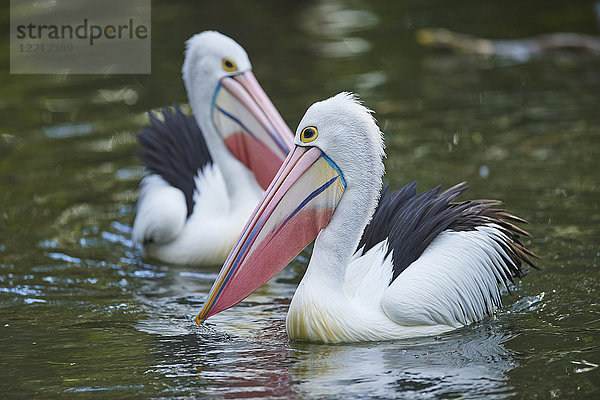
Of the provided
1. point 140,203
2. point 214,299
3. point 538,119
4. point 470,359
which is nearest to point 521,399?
point 470,359

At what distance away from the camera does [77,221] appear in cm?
719

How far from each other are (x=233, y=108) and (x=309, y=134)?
1.98 metres

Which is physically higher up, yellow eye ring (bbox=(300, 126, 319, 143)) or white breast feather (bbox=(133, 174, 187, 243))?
yellow eye ring (bbox=(300, 126, 319, 143))

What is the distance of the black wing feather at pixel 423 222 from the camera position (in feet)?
15.9

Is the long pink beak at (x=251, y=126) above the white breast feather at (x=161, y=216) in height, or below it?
above

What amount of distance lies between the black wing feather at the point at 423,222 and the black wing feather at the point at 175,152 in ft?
6.23

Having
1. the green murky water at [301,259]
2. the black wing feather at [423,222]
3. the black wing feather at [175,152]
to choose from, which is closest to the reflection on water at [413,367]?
the green murky water at [301,259]

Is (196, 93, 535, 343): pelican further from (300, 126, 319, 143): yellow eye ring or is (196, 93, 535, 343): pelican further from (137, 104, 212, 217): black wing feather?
(137, 104, 212, 217): black wing feather

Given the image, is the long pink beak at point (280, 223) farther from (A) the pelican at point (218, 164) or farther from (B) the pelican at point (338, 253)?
(A) the pelican at point (218, 164)

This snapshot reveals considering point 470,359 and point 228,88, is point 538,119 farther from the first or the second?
point 470,359

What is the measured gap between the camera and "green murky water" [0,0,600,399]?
439 cm

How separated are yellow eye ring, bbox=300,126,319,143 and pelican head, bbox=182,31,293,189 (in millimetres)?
1729

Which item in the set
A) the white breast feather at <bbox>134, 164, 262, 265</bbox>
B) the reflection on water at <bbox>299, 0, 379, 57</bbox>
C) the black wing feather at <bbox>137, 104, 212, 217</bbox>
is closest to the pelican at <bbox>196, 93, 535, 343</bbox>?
the white breast feather at <bbox>134, 164, 262, 265</bbox>

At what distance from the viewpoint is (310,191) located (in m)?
4.69
